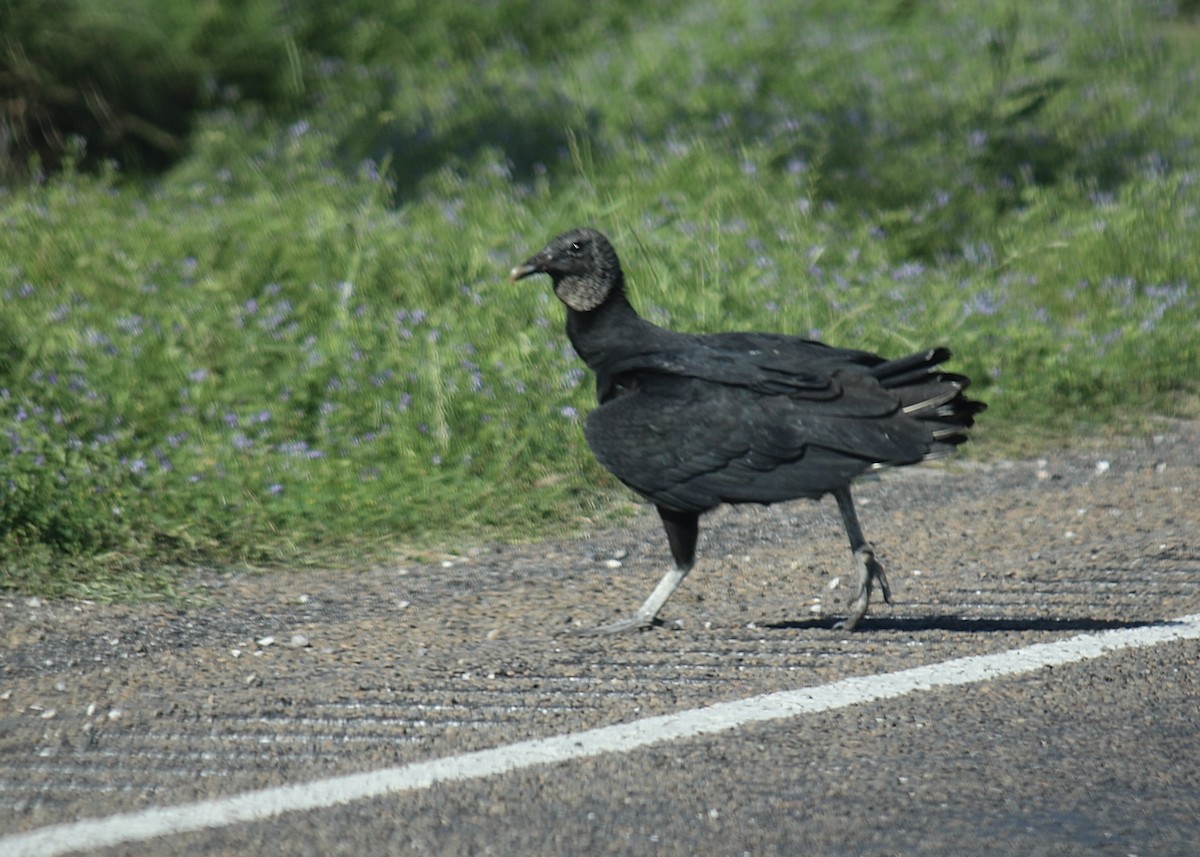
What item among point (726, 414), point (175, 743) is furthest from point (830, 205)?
point (175, 743)

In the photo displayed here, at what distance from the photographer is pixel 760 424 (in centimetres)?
485

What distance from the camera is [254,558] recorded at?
6113 millimetres

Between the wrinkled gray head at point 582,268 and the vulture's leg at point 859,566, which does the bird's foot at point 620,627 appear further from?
the wrinkled gray head at point 582,268

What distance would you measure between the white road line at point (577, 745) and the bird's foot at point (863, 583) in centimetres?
47

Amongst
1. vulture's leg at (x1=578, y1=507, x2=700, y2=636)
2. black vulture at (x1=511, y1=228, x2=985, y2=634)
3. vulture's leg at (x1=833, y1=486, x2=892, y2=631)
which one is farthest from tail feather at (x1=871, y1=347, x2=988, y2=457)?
vulture's leg at (x1=578, y1=507, x2=700, y2=636)

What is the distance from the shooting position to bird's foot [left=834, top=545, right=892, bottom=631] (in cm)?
500

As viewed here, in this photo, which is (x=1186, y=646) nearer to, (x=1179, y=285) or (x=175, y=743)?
(x=175, y=743)

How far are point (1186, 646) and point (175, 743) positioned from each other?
282 centimetres

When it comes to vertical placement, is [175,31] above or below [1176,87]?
above

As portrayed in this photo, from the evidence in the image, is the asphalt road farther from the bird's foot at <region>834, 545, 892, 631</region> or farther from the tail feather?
the tail feather

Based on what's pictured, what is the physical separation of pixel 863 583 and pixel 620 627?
2.50 ft

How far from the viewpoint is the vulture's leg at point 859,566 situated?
500 cm

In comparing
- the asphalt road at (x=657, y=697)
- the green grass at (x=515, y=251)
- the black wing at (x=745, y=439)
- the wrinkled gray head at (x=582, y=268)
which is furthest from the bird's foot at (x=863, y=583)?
the green grass at (x=515, y=251)

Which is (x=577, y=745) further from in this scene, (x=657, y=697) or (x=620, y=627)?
(x=620, y=627)
